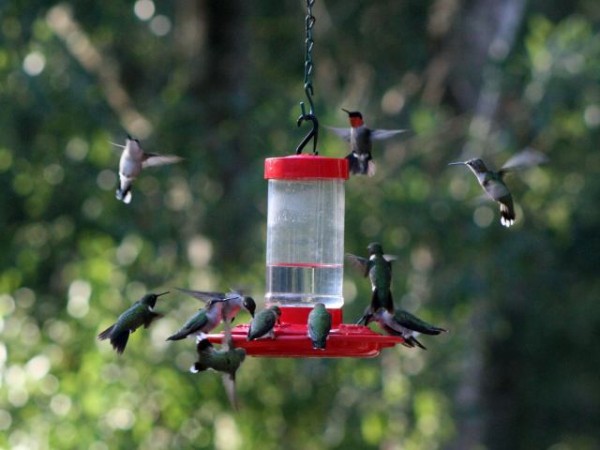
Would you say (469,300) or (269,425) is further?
(469,300)

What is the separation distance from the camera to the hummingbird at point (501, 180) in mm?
5828

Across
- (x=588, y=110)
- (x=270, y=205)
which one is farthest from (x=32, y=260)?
(x=270, y=205)

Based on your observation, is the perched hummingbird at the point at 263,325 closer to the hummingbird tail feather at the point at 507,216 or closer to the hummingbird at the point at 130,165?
the hummingbird tail feather at the point at 507,216

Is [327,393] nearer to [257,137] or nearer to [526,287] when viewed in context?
[257,137]

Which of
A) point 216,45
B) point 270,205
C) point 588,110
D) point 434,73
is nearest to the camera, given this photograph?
point 270,205

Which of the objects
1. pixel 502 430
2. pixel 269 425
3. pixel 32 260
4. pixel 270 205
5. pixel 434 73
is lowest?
pixel 502 430

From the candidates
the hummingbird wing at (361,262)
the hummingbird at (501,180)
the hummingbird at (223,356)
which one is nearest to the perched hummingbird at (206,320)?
Answer: the hummingbird at (223,356)

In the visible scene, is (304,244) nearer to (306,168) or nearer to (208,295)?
(208,295)

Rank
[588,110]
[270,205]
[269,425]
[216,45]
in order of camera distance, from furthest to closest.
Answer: [216,45] → [588,110] → [269,425] → [270,205]

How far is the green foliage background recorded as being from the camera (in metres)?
8.12

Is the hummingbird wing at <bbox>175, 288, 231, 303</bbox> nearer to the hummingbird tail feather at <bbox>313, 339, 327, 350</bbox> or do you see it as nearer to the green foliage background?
the hummingbird tail feather at <bbox>313, 339, 327, 350</bbox>

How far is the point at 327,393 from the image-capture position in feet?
28.9

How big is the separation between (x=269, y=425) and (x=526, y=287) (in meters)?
5.60

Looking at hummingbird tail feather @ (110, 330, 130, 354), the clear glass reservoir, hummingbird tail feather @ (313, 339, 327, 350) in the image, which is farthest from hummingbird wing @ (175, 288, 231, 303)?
hummingbird tail feather @ (313, 339, 327, 350)
